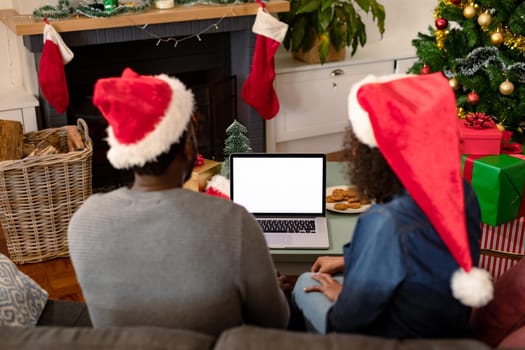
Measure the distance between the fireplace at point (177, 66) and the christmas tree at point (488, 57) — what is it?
1.17 meters

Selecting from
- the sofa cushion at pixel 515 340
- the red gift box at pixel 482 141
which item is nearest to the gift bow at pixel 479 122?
the red gift box at pixel 482 141

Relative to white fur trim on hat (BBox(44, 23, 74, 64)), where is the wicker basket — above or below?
below

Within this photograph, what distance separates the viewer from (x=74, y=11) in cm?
350

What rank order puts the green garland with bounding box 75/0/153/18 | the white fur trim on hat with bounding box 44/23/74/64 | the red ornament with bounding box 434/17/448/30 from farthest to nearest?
the green garland with bounding box 75/0/153/18 → the white fur trim on hat with bounding box 44/23/74/64 → the red ornament with bounding box 434/17/448/30

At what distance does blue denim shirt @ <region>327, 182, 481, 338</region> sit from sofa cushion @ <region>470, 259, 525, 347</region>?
23 centimetres

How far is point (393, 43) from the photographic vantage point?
15.8ft

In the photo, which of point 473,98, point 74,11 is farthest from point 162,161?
point 74,11

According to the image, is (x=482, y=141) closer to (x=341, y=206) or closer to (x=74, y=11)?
(x=341, y=206)

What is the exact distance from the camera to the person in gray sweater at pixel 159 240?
1.43m

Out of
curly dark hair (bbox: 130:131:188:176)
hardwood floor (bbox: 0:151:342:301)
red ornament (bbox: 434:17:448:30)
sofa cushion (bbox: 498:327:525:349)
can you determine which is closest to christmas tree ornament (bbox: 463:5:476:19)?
red ornament (bbox: 434:17:448:30)

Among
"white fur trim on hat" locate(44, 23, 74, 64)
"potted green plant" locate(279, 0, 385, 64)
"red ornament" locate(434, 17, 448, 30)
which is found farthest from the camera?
"potted green plant" locate(279, 0, 385, 64)

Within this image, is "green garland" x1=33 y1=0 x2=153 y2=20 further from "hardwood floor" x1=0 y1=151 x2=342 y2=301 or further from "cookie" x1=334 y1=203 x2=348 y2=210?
"cookie" x1=334 y1=203 x2=348 y2=210

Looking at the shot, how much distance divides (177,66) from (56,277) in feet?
4.86

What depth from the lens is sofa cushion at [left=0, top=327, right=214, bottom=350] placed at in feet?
4.08
